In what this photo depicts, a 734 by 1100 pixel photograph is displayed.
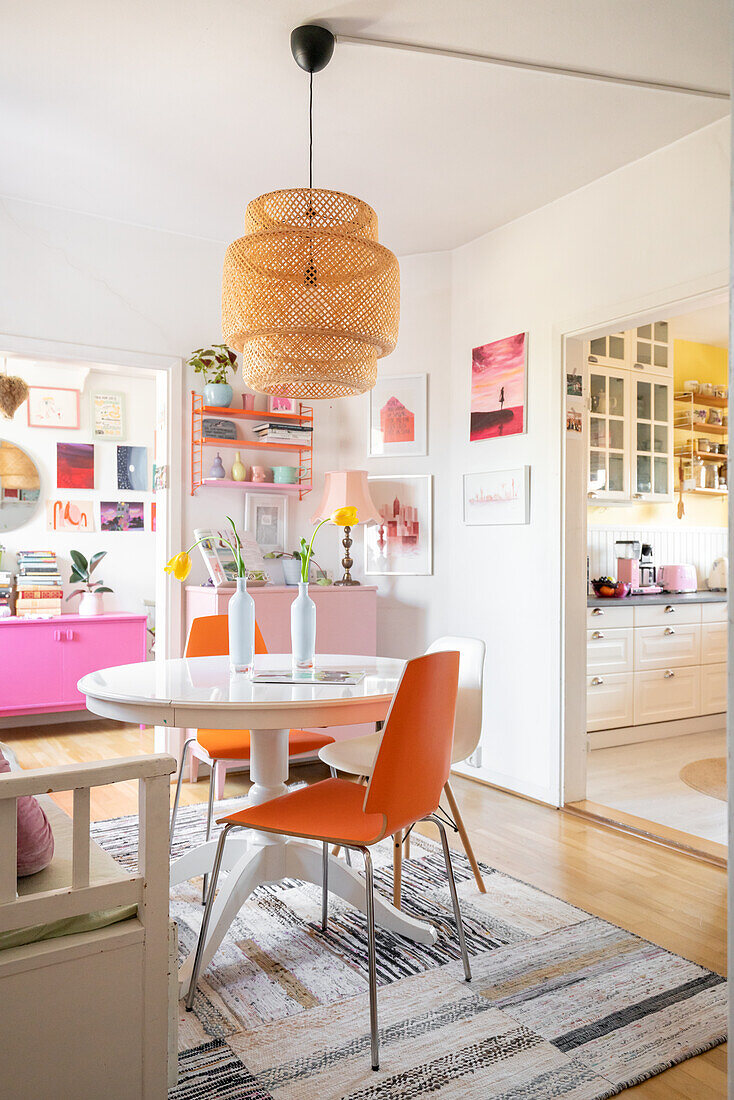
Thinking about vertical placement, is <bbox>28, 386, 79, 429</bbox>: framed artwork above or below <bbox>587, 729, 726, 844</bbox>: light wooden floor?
above

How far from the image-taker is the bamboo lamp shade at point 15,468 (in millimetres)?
5324

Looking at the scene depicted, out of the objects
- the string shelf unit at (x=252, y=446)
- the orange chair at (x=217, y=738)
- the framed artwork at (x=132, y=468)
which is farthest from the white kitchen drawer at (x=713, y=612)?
the framed artwork at (x=132, y=468)

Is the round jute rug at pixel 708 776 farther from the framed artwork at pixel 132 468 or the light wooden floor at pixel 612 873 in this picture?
the framed artwork at pixel 132 468

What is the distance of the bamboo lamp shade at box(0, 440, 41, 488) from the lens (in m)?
5.32

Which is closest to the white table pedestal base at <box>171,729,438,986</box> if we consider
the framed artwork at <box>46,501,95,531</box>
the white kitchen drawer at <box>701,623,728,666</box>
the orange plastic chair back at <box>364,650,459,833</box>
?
the orange plastic chair back at <box>364,650,459,833</box>

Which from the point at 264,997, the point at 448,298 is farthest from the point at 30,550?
the point at 264,997

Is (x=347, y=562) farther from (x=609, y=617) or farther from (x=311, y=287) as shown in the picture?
(x=311, y=287)

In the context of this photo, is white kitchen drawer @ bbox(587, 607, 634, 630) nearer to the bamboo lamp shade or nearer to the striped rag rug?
the striped rag rug

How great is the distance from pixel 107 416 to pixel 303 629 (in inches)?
145

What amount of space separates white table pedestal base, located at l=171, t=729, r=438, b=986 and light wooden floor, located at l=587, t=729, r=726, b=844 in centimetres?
147

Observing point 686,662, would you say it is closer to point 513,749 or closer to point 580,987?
point 513,749

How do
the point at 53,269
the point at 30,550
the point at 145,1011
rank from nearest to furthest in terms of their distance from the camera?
the point at 145,1011
the point at 53,269
the point at 30,550

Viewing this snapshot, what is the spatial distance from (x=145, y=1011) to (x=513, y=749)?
2734 mm

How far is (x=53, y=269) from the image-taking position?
3.80m
